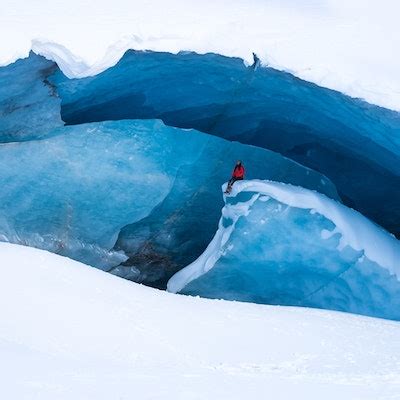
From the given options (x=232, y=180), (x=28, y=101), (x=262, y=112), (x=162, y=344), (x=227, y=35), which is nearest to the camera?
(x=162, y=344)

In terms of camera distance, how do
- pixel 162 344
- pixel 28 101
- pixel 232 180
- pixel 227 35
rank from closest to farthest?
pixel 162 344 < pixel 227 35 < pixel 28 101 < pixel 232 180

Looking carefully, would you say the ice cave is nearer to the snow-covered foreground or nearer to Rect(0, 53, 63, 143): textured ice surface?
Rect(0, 53, 63, 143): textured ice surface

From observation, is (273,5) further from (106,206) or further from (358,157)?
(106,206)

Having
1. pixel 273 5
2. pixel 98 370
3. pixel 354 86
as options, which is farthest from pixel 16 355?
pixel 273 5

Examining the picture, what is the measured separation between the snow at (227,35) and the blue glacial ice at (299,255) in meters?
0.57

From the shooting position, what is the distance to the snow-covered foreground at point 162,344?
2363 mm

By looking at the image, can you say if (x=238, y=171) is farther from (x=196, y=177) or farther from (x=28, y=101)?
(x=28, y=101)

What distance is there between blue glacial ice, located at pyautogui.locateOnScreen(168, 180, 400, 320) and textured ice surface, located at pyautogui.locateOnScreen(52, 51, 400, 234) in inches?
13.3

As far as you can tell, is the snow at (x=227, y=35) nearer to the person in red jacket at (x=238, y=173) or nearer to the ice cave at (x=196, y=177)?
the ice cave at (x=196, y=177)

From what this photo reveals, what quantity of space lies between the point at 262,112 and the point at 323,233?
0.64 meters

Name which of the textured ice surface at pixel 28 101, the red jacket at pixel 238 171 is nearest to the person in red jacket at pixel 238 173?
the red jacket at pixel 238 171

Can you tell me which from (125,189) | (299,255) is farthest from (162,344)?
(125,189)

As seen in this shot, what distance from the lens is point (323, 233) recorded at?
356 cm

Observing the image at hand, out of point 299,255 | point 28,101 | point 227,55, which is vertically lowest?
point 299,255
